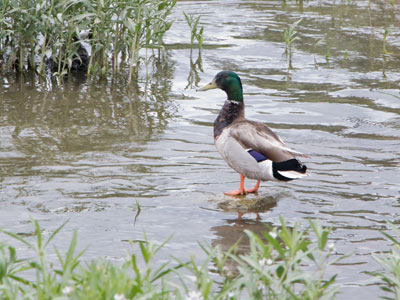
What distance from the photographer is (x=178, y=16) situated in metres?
13.2

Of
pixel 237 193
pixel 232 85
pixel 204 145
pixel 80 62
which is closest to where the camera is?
pixel 237 193

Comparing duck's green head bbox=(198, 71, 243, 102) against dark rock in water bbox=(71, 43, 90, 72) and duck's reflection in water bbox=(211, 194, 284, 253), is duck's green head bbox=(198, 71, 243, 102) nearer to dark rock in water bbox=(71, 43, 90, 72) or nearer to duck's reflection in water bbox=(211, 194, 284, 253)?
duck's reflection in water bbox=(211, 194, 284, 253)

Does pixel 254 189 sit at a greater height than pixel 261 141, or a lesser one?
lesser

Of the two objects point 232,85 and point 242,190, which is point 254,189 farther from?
point 232,85

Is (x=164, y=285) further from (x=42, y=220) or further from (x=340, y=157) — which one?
(x=340, y=157)

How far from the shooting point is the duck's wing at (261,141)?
5977mm

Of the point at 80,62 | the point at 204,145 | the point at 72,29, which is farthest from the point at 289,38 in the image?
the point at 204,145

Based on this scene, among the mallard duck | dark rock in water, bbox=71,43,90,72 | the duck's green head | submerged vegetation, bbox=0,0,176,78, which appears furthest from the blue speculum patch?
dark rock in water, bbox=71,43,90,72

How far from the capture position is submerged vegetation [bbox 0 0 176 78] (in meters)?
8.91

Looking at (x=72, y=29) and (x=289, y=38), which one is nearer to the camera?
(x=72, y=29)

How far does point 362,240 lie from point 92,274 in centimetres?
275

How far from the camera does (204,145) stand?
7645mm

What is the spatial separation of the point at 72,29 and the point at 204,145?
8.25 feet

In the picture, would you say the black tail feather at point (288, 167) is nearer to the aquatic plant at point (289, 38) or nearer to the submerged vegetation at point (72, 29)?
the submerged vegetation at point (72, 29)
